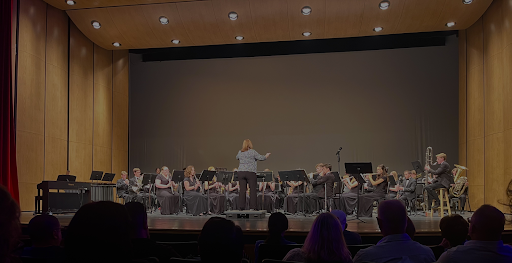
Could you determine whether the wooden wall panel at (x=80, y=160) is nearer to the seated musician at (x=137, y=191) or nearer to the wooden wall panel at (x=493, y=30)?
the seated musician at (x=137, y=191)

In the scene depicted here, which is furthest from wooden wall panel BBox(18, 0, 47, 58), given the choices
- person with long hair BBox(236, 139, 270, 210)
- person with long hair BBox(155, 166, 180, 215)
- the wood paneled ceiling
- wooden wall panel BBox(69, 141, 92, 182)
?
person with long hair BBox(236, 139, 270, 210)

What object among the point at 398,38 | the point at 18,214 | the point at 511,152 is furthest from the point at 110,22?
the point at 18,214

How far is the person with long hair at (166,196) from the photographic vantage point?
9.48 meters

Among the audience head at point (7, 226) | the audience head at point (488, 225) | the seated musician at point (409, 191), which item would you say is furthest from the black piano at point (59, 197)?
the audience head at point (488, 225)

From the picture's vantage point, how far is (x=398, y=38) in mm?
12898

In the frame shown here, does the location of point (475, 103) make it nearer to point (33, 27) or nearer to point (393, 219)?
point (393, 219)

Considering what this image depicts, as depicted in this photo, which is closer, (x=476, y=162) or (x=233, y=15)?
(x=233, y=15)

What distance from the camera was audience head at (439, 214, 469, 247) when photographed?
111 inches

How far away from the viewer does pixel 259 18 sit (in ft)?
34.1

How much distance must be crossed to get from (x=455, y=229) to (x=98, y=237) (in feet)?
7.86

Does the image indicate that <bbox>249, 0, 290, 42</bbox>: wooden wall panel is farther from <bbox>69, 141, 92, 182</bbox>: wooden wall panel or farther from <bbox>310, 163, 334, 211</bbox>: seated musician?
<bbox>69, 141, 92, 182</bbox>: wooden wall panel

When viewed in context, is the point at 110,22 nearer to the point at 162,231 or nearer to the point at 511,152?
the point at 162,231

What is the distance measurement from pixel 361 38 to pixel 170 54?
587cm

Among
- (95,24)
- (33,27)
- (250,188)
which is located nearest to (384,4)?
(250,188)
